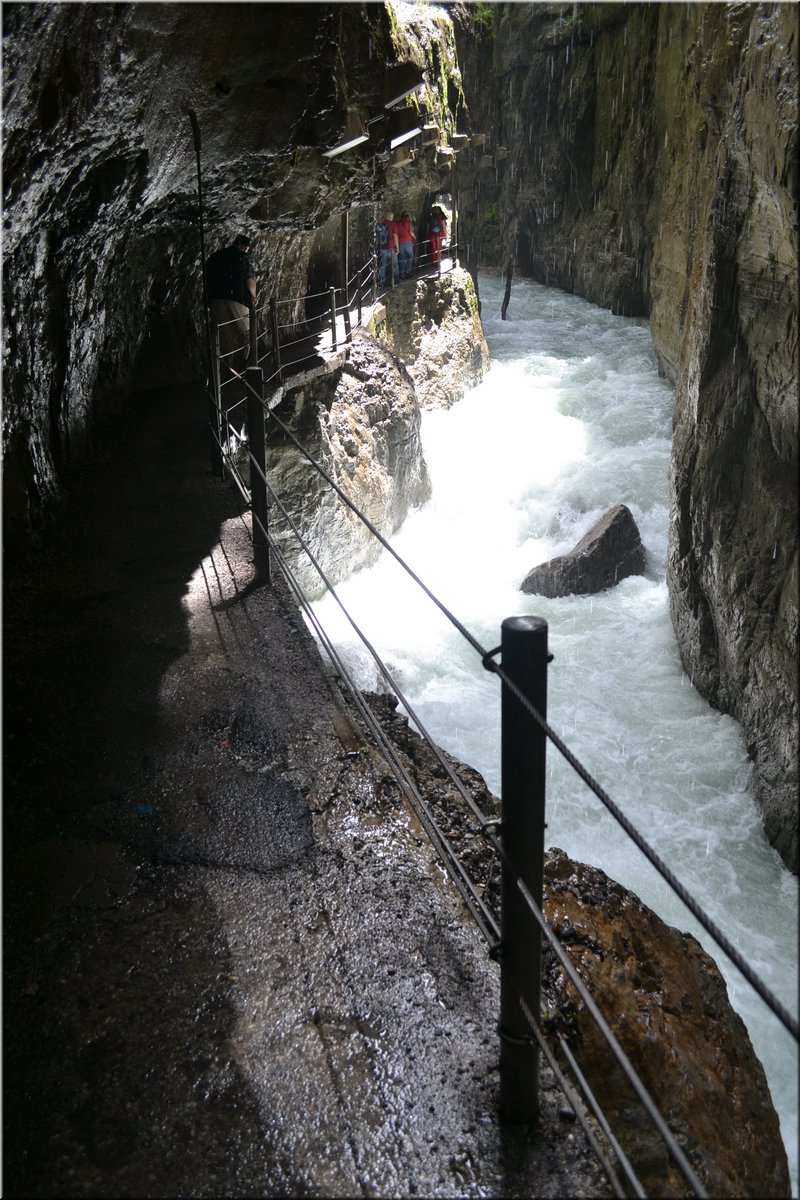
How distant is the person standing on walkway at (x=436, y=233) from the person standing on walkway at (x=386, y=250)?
2.43 m

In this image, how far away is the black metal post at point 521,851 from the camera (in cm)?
200

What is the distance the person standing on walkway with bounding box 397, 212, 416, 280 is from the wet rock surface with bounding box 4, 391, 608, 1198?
14.5 m

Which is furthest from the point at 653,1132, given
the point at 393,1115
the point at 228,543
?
the point at 228,543

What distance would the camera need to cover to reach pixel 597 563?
12141 millimetres

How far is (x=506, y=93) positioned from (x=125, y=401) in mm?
26805

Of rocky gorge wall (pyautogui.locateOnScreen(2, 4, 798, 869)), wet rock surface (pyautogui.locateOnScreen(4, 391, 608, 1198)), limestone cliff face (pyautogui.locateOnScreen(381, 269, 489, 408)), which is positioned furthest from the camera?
limestone cliff face (pyautogui.locateOnScreen(381, 269, 489, 408))

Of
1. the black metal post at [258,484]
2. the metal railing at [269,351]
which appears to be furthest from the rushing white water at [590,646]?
the black metal post at [258,484]

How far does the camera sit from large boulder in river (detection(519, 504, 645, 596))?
1212 cm

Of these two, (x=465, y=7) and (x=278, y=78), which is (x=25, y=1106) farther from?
(x=465, y=7)

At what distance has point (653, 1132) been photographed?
2.58 meters

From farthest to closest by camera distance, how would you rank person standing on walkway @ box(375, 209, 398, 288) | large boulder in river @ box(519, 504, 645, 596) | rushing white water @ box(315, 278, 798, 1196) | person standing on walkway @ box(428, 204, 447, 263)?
person standing on walkway @ box(428, 204, 447, 263) < person standing on walkway @ box(375, 209, 398, 288) < large boulder in river @ box(519, 504, 645, 596) < rushing white water @ box(315, 278, 798, 1196)

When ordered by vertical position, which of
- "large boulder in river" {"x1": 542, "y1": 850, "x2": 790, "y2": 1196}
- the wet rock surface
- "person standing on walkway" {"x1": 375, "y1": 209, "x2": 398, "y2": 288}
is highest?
"person standing on walkway" {"x1": 375, "y1": 209, "x2": 398, "y2": 288}

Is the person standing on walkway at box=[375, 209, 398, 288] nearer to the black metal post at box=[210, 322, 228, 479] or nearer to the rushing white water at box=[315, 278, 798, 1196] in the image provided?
the rushing white water at box=[315, 278, 798, 1196]

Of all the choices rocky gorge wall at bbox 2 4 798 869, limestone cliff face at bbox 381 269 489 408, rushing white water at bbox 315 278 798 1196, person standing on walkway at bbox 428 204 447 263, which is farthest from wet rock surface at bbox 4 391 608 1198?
person standing on walkway at bbox 428 204 447 263
